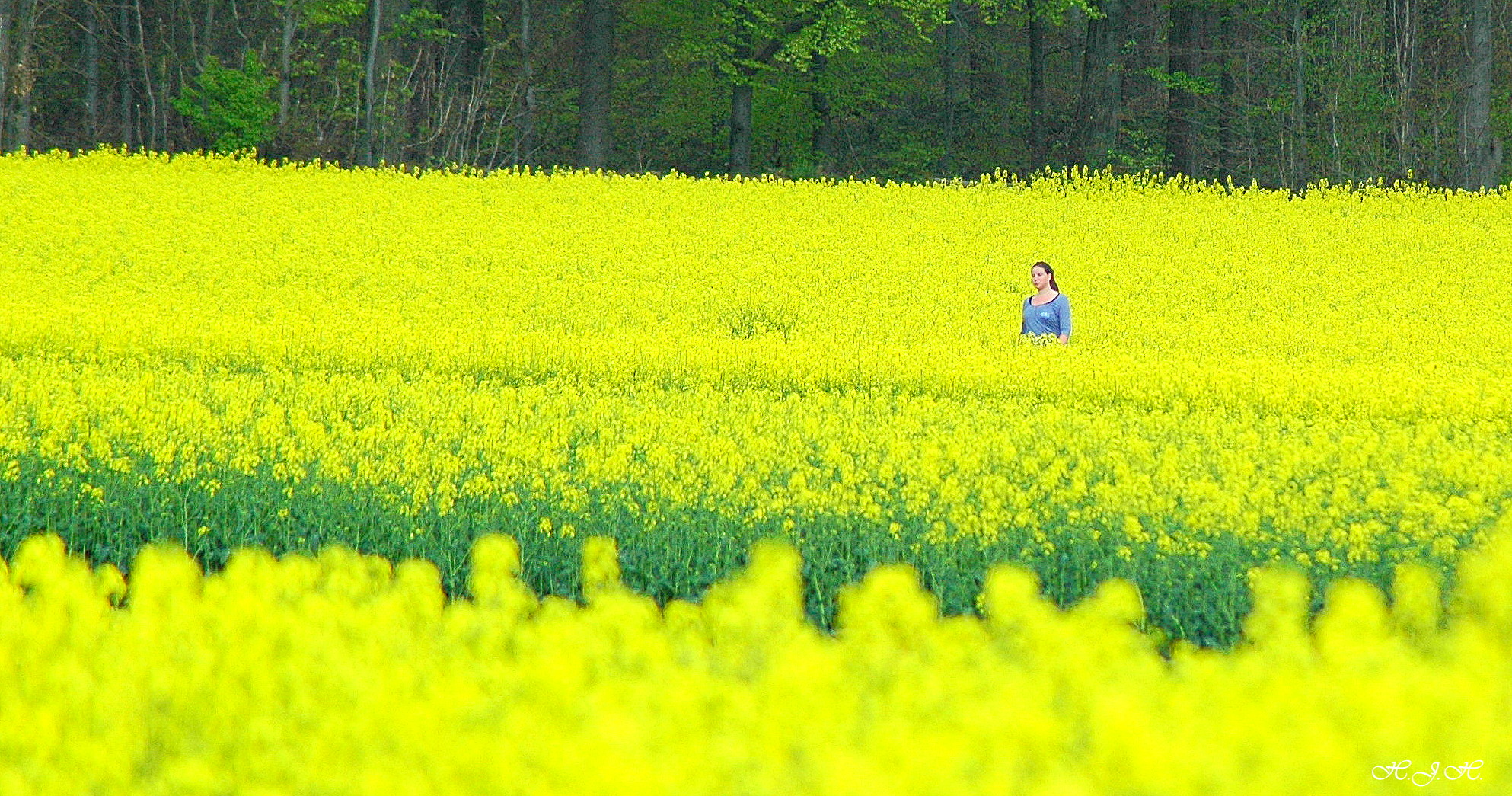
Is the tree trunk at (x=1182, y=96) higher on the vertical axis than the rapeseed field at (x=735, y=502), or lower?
higher

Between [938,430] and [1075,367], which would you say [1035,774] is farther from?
[1075,367]

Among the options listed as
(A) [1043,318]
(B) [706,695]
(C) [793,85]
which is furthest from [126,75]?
(B) [706,695]

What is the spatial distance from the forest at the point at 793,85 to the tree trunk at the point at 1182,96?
0.09 metres

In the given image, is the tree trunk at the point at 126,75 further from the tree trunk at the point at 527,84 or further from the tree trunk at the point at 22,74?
the tree trunk at the point at 527,84

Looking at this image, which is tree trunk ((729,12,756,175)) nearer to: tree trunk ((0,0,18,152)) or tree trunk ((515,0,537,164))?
tree trunk ((515,0,537,164))

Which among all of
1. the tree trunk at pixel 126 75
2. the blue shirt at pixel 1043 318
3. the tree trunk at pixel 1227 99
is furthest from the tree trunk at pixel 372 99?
the tree trunk at pixel 1227 99

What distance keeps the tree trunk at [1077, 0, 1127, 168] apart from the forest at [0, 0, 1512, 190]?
2.3 inches

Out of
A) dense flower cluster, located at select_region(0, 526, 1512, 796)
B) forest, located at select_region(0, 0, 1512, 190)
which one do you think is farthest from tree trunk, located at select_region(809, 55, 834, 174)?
dense flower cluster, located at select_region(0, 526, 1512, 796)

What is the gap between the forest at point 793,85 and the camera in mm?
26047

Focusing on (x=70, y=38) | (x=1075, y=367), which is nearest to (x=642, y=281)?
(x=1075, y=367)

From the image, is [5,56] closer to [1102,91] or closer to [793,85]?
[793,85]

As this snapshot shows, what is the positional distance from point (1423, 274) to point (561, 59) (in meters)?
23.9

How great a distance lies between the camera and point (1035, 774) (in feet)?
8.00

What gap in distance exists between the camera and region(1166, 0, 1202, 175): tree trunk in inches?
1174
